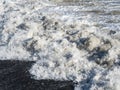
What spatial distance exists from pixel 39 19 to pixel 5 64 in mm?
3906

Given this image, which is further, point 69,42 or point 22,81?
point 69,42

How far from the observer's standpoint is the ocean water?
7938 mm

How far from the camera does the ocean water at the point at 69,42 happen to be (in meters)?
7.94

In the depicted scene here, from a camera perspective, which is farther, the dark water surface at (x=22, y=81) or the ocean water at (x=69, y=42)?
the ocean water at (x=69, y=42)

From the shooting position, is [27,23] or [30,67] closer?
[30,67]

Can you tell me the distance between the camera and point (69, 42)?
990cm

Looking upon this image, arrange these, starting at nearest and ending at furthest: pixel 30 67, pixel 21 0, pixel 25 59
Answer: pixel 30 67, pixel 25 59, pixel 21 0

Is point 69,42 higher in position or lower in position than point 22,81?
higher

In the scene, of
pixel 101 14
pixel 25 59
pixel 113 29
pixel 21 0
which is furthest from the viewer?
pixel 21 0

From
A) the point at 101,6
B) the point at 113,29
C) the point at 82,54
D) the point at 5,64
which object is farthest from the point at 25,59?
the point at 101,6

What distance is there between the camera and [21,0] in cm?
1795

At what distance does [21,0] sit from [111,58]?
33.9 ft

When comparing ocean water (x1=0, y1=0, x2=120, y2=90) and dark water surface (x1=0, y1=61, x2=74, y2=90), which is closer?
dark water surface (x1=0, y1=61, x2=74, y2=90)

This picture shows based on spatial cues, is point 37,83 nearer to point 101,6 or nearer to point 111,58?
point 111,58
